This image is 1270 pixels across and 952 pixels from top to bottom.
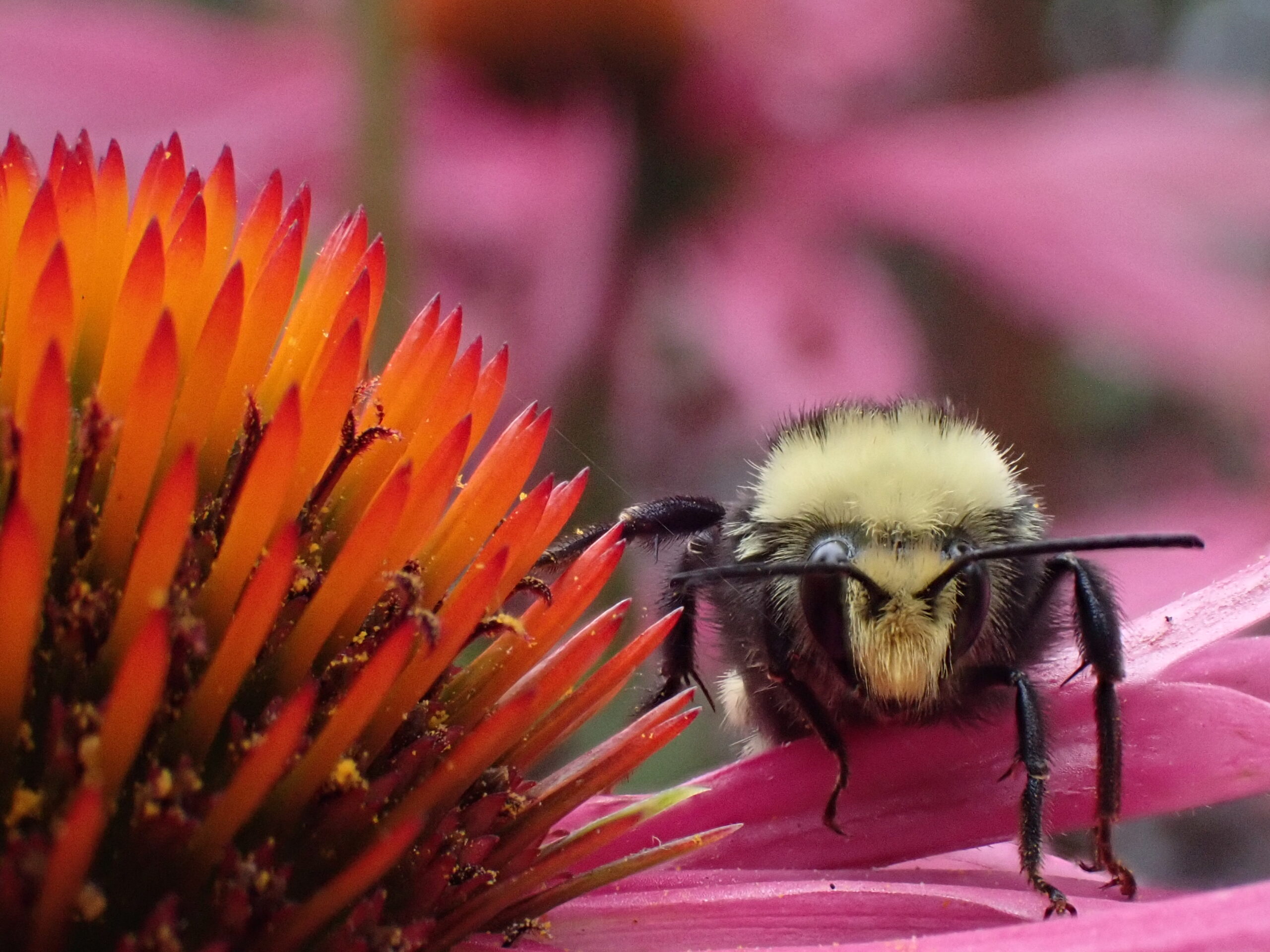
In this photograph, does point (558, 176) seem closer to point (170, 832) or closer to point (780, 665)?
point (780, 665)

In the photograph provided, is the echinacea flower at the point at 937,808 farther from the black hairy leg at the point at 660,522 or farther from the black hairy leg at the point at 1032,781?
the black hairy leg at the point at 660,522

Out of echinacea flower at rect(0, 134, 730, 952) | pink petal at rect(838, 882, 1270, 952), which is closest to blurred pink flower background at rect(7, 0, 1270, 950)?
echinacea flower at rect(0, 134, 730, 952)

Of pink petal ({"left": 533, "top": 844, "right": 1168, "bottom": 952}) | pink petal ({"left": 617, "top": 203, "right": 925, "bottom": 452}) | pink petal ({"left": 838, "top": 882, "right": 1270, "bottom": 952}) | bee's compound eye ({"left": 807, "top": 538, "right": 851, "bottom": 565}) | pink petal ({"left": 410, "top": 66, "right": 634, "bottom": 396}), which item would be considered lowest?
pink petal ({"left": 533, "top": 844, "right": 1168, "bottom": 952})

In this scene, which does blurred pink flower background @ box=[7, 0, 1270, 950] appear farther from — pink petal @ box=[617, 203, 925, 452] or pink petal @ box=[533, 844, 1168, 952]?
pink petal @ box=[533, 844, 1168, 952]

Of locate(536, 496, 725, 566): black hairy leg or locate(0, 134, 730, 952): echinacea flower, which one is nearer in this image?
locate(0, 134, 730, 952): echinacea flower

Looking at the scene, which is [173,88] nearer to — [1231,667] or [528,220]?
[528,220]

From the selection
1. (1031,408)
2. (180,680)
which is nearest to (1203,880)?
(1031,408)
